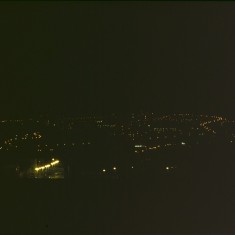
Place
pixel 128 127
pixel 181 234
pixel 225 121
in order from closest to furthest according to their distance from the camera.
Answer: pixel 181 234 < pixel 225 121 < pixel 128 127

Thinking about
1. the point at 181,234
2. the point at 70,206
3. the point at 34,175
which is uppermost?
the point at 34,175

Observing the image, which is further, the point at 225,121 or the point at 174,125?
the point at 174,125

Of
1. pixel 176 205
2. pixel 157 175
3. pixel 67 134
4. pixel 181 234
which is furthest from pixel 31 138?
pixel 181 234

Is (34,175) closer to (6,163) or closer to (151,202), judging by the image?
(6,163)

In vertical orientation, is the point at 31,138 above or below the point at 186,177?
above

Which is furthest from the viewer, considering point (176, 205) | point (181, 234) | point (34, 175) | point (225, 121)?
point (34, 175)

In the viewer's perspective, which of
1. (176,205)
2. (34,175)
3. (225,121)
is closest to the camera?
(176,205)

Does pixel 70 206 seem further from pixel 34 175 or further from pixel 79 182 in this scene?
pixel 34 175

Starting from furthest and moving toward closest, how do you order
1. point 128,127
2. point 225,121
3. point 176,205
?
point 128,127, point 225,121, point 176,205

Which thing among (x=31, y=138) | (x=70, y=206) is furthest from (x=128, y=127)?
(x=70, y=206)
